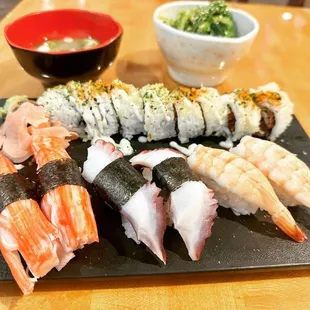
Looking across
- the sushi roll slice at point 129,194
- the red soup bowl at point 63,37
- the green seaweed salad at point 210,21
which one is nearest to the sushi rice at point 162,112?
the red soup bowl at point 63,37

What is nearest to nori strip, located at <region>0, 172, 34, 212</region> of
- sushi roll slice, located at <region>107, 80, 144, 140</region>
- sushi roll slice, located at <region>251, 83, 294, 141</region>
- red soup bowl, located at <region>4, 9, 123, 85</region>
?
sushi roll slice, located at <region>107, 80, 144, 140</region>

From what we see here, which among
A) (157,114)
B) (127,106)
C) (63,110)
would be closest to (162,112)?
(157,114)

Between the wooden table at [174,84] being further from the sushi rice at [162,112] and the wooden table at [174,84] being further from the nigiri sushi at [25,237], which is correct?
the sushi rice at [162,112]

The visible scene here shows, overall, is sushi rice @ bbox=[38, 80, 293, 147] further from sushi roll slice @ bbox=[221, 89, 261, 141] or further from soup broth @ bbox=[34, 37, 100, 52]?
soup broth @ bbox=[34, 37, 100, 52]

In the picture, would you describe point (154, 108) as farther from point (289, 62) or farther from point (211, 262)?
point (289, 62)

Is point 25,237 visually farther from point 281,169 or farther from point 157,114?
point 281,169

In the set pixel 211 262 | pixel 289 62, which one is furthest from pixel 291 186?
pixel 289 62
